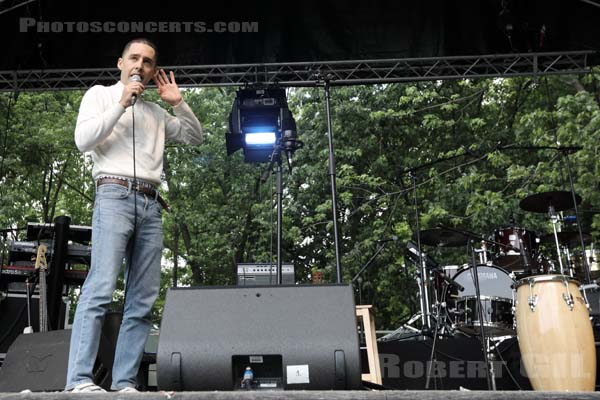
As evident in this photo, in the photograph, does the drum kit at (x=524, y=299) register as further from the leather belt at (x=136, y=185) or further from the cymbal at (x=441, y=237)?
the leather belt at (x=136, y=185)

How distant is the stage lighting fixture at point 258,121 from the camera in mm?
5566

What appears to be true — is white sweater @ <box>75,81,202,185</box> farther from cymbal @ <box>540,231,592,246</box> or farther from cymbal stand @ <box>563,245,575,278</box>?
cymbal @ <box>540,231,592,246</box>

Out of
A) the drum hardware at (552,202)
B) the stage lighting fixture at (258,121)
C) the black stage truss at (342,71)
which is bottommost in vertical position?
the drum hardware at (552,202)

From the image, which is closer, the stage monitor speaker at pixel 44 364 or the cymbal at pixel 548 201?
the stage monitor speaker at pixel 44 364

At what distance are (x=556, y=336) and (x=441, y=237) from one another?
1816mm

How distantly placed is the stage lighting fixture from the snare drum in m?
2.23

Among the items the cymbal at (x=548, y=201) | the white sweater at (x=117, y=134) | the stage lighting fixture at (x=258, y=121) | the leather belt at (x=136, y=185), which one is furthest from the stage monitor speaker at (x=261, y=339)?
the cymbal at (x=548, y=201)

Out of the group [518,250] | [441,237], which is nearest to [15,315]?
[441,237]

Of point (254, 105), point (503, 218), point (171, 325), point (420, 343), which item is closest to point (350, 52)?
point (254, 105)

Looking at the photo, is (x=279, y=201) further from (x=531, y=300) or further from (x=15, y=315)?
(x=15, y=315)

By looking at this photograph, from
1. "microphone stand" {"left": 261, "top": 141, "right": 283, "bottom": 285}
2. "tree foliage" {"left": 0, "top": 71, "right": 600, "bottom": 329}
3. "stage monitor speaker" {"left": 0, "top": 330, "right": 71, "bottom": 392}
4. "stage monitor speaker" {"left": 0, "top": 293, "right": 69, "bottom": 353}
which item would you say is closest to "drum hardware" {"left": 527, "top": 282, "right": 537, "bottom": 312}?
"microphone stand" {"left": 261, "top": 141, "right": 283, "bottom": 285}

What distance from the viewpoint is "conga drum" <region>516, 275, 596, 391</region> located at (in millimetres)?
3686

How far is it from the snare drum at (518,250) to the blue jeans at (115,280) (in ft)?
13.1

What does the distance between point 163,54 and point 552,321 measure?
3540 mm
